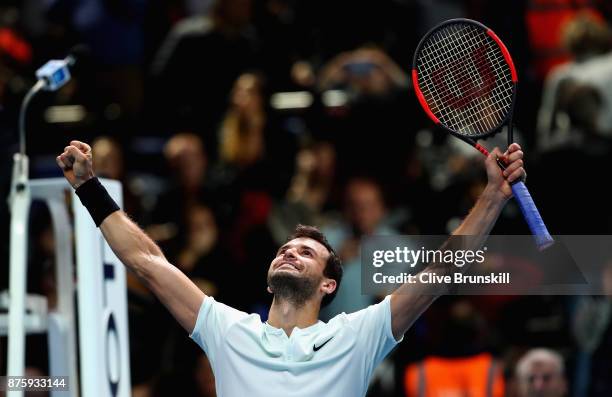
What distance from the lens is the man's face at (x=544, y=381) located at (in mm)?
7367

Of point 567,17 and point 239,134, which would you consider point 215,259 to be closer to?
point 239,134

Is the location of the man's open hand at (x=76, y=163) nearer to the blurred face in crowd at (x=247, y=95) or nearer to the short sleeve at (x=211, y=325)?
the short sleeve at (x=211, y=325)

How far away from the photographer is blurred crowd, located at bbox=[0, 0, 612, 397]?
771 cm

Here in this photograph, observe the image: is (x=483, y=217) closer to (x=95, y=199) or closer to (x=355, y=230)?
(x=95, y=199)

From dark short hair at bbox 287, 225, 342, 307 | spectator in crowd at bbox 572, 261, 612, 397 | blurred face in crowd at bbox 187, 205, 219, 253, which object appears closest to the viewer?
dark short hair at bbox 287, 225, 342, 307

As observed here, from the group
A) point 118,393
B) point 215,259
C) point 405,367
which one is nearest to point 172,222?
point 215,259

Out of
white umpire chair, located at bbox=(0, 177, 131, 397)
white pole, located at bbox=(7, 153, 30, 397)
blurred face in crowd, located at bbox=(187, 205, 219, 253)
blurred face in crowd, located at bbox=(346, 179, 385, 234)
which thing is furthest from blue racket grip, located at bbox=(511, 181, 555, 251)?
blurred face in crowd, located at bbox=(187, 205, 219, 253)

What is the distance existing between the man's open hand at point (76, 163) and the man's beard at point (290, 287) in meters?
0.83

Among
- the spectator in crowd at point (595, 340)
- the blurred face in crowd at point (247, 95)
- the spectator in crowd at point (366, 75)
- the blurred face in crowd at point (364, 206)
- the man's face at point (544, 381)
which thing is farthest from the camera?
the spectator in crowd at point (366, 75)

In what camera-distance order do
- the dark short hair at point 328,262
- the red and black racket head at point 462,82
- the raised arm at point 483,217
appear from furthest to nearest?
1. the dark short hair at point 328,262
2. the red and black racket head at point 462,82
3. the raised arm at point 483,217

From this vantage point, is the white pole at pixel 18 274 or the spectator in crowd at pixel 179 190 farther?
the spectator in crowd at pixel 179 190

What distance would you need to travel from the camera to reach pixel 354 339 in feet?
16.1

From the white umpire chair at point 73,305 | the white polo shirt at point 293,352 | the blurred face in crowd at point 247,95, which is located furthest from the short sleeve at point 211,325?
the blurred face in crowd at point 247,95

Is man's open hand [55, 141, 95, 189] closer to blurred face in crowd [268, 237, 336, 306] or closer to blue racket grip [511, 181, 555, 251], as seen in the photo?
blurred face in crowd [268, 237, 336, 306]
